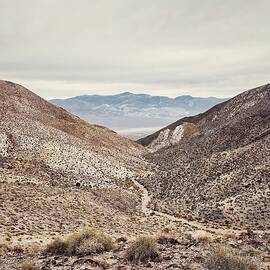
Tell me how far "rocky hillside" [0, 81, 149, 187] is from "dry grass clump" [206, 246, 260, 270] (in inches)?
1403

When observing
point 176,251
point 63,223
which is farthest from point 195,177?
point 176,251

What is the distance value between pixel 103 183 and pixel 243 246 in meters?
37.7

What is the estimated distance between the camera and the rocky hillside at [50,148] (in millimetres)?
58000

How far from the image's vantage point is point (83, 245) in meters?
22.1

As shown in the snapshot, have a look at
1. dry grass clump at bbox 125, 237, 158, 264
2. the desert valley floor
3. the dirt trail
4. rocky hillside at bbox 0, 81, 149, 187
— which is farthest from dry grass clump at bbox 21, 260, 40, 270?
rocky hillside at bbox 0, 81, 149, 187

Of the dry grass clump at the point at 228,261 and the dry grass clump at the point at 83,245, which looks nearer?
the dry grass clump at the point at 228,261

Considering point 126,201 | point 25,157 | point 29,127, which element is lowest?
point 126,201

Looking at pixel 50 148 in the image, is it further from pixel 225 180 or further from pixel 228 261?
pixel 228 261

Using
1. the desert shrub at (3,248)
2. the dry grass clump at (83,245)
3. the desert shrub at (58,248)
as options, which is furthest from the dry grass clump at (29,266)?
the desert shrub at (3,248)

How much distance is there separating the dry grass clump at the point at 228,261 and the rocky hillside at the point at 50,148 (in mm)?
35641

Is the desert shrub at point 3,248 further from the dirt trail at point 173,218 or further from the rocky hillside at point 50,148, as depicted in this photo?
the rocky hillside at point 50,148

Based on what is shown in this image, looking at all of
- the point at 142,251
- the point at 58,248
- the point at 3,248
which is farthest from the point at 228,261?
the point at 3,248

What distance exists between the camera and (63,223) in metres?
35.3

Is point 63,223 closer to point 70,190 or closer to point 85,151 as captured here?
point 70,190
